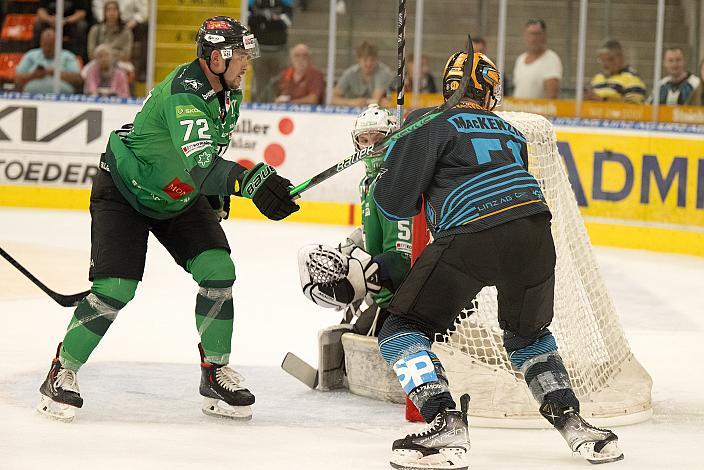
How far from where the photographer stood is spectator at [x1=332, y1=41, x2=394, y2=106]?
11.0 meters

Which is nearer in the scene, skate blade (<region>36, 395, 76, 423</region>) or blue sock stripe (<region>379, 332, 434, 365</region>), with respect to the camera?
blue sock stripe (<region>379, 332, 434, 365</region>)

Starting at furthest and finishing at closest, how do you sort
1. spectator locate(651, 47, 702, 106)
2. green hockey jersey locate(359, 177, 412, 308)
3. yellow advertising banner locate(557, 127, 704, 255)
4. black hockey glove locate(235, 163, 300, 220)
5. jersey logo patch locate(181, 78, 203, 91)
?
spectator locate(651, 47, 702, 106) < yellow advertising banner locate(557, 127, 704, 255) < green hockey jersey locate(359, 177, 412, 308) < jersey logo patch locate(181, 78, 203, 91) < black hockey glove locate(235, 163, 300, 220)

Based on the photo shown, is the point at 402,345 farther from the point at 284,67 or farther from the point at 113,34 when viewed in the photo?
the point at 113,34

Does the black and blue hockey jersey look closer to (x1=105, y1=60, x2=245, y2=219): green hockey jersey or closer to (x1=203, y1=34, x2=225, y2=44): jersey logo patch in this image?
(x1=105, y1=60, x2=245, y2=219): green hockey jersey

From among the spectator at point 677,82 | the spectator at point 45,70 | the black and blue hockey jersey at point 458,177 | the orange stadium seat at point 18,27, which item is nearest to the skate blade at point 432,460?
the black and blue hockey jersey at point 458,177

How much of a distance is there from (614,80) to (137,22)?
393 cm

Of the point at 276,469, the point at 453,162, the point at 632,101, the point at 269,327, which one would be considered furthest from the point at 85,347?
the point at 632,101

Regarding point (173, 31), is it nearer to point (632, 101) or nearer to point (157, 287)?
point (632, 101)

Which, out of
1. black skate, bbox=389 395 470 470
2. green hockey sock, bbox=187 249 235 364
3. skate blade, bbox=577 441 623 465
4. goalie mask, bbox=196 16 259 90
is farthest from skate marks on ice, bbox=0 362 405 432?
goalie mask, bbox=196 16 259 90

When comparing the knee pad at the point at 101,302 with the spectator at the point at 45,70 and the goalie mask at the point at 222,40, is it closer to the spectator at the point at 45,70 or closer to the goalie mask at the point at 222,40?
the goalie mask at the point at 222,40

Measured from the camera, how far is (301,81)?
36.6 feet

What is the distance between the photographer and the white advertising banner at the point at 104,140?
34.7ft

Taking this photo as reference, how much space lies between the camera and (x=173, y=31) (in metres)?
11.7

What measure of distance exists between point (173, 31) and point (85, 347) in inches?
296
